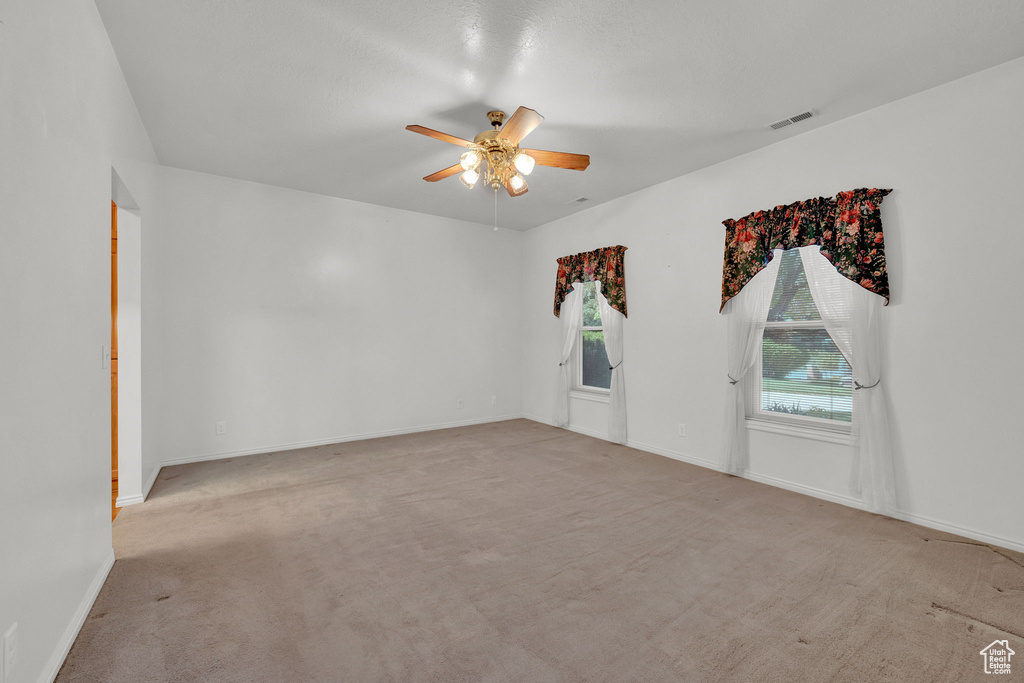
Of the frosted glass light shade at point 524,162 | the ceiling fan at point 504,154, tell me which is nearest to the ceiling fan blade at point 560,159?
the ceiling fan at point 504,154

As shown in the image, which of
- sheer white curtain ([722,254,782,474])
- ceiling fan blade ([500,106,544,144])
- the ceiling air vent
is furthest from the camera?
sheer white curtain ([722,254,782,474])

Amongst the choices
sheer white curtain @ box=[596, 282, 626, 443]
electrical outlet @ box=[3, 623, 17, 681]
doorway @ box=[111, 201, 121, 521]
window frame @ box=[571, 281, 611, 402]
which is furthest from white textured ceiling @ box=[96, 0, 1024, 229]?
electrical outlet @ box=[3, 623, 17, 681]

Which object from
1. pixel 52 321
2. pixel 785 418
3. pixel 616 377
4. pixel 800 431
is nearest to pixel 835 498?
pixel 800 431

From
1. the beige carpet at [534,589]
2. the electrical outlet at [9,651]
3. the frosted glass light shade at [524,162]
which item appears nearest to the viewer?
the electrical outlet at [9,651]

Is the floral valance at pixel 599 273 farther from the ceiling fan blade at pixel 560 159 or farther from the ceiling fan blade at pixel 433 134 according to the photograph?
the ceiling fan blade at pixel 433 134

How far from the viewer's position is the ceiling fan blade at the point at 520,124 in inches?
99.9

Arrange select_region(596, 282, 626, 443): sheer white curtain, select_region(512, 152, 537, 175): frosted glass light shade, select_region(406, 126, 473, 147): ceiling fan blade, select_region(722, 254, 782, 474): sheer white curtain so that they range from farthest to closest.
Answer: select_region(596, 282, 626, 443): sheer white curtain → select_region(722, 254, 782, 474): sheer white curtain → select_region(512, 152, 537, 175): frosted glass light shade → select_region(406, 126, 473, 147): ceiling fan blade

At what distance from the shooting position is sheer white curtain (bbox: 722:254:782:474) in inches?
147

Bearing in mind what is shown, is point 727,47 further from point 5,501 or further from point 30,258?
point 5,501

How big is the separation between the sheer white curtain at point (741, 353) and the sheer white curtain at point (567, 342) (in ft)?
6.89

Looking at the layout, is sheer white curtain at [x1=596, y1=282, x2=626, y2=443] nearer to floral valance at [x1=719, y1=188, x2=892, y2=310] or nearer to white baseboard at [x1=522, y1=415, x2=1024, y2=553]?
white baseboard at [x1=522, y1=415, x2=1024, y2=553]

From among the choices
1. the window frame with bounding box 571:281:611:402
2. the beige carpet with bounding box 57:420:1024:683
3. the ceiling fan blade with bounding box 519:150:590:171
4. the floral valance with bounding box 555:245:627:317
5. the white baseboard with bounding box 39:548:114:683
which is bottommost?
the beige carpet with bounding box 57:420:1024:683

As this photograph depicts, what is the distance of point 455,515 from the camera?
9.96ft

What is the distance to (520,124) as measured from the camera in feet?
8.64
